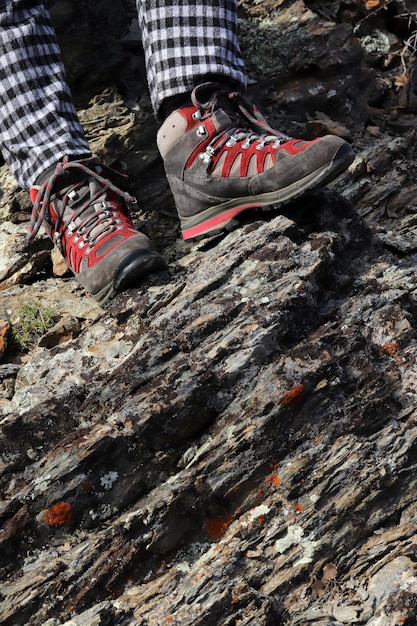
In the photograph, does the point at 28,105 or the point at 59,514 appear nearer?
the point at 59,514

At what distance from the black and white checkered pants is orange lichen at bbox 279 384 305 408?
188 centimetres

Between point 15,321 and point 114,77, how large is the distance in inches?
101

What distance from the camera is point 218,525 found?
9.27 feet

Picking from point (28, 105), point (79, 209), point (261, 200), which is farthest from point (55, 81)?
point (261, 200)

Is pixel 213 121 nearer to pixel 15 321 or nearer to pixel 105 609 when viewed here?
pixel 15 321

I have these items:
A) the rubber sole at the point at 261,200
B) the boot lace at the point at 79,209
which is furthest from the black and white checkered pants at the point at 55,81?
the rubber sole at the point at 261,200

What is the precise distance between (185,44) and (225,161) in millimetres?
706

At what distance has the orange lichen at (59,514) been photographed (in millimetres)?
2770

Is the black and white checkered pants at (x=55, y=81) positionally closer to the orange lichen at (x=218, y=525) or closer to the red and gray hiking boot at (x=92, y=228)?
the red and gray hiking boot at (x=92, y=228)

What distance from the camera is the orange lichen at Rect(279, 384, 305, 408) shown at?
2996 mm

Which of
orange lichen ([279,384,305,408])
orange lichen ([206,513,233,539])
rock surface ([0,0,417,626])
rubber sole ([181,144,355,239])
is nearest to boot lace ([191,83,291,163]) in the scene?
rubber sole ([181,144,355,239])

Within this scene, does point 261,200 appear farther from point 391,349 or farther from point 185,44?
point 391,349

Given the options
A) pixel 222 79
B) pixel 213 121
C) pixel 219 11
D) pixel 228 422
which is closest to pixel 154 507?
pixel 228 422

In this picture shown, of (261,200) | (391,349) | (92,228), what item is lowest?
(391,349)
